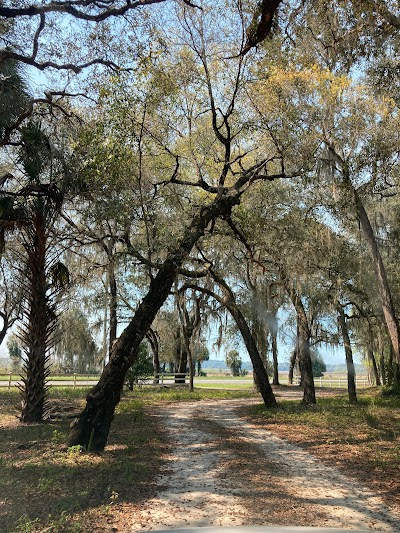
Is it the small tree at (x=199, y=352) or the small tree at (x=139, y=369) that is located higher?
the small tree at (x=199, y=352)

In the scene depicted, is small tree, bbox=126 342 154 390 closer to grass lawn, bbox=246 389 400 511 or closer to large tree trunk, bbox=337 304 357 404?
grass lawn, bbox=246 389 400 511

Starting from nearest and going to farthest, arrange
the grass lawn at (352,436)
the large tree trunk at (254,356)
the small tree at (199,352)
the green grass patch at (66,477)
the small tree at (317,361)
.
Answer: the green grass patch at (66,477), the grass lawn at (352,436), the large tree trunk at (254,356), the small tree at (199,352), the small tree at (317,361)

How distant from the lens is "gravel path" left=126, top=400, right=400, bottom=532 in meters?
4.15

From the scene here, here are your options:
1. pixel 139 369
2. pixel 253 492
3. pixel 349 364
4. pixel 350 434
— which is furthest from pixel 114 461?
pixel 139 369

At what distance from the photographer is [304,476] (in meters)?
5.85

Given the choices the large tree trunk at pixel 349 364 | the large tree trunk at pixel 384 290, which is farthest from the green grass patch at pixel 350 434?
the large tree trunk at pixel 349 364

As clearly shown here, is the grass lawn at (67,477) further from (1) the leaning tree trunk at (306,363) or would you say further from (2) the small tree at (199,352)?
(2) the small tree at (199,352)

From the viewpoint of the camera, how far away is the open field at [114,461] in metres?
4.32

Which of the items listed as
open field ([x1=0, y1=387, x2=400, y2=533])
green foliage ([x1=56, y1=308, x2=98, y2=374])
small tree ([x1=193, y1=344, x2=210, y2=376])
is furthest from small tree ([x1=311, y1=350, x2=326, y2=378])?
open field ([x1=0, y1=387, x2=400, y2=533])

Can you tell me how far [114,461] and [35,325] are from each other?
4564mm

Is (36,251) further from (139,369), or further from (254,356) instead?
(139,369)

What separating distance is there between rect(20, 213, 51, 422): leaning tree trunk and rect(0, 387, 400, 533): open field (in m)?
0.61

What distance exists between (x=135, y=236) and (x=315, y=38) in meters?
7.68

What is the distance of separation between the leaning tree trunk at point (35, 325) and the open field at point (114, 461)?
1.99ft
